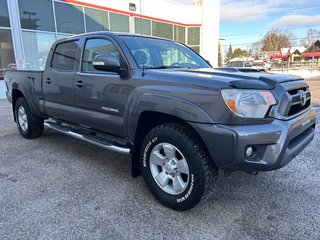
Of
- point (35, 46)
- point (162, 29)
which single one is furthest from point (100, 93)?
point (162, 29)

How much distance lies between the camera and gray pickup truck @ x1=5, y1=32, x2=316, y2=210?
2.29 m

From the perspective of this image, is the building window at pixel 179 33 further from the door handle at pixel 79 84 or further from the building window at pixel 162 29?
the door handle at pixel 79 84

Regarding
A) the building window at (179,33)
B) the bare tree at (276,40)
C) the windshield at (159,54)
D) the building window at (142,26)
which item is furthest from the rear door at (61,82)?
the bare tree at (276,40)

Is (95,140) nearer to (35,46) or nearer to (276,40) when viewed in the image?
(35,46)

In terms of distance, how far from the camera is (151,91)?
2762mm

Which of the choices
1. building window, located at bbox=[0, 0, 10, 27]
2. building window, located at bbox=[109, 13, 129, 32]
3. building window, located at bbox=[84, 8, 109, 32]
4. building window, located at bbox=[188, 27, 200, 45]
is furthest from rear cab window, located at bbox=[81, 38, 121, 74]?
building window, located at bbox=[188, 27, 200, 45]

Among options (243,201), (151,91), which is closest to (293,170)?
(243,201)

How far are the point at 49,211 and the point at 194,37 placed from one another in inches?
836

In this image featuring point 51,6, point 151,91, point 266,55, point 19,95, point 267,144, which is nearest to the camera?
point 267,144

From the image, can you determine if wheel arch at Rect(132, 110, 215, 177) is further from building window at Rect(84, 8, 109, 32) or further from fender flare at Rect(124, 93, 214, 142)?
building window at Rect(84, 8, 109, 32)

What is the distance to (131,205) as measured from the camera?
2.84 metres

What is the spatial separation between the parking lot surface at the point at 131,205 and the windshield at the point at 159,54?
4.86ft

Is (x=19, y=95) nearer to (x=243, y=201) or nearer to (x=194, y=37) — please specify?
(x=243, y=201)

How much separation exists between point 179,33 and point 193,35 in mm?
1570
